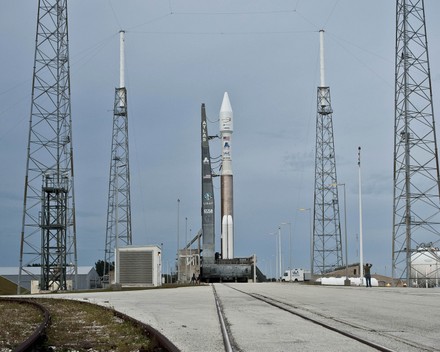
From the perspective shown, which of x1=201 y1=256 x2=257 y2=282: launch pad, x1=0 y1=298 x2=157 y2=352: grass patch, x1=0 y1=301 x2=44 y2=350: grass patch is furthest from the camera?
x1=201 y1=256 x2=257 y2=282: launch pad

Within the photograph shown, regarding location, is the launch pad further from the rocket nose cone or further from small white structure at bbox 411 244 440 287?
small white structure at bbox 411 244 440 287

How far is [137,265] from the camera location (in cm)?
5722

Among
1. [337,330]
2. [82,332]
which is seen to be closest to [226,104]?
[82,332]

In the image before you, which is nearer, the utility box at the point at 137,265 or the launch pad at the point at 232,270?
the utility box at the point at 137,265

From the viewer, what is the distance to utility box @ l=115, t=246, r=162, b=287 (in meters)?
57.0

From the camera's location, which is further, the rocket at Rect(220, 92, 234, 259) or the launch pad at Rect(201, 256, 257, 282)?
the rocket at Rect(220, 92, 234, 259)

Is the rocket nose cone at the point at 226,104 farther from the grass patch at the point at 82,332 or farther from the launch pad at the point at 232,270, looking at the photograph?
the grass patch at the point at 82,332

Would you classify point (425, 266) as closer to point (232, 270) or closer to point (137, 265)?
point (232, 270)

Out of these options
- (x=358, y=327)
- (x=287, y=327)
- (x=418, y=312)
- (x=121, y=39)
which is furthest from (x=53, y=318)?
(x=121, y=39)

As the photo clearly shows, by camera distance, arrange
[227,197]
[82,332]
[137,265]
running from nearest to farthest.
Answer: [82,332] < [137,265] < [227,197]

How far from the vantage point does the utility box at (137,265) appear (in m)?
57.0

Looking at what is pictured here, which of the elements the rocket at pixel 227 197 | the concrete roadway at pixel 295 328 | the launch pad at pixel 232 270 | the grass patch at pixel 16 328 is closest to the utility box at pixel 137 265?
the launch pad at pixel 232 270

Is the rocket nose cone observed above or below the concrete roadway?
above

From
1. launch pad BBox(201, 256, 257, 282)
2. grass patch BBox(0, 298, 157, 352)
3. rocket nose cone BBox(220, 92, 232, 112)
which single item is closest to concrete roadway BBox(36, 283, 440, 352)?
grass patch BBox(0, 298, 157, 352)
